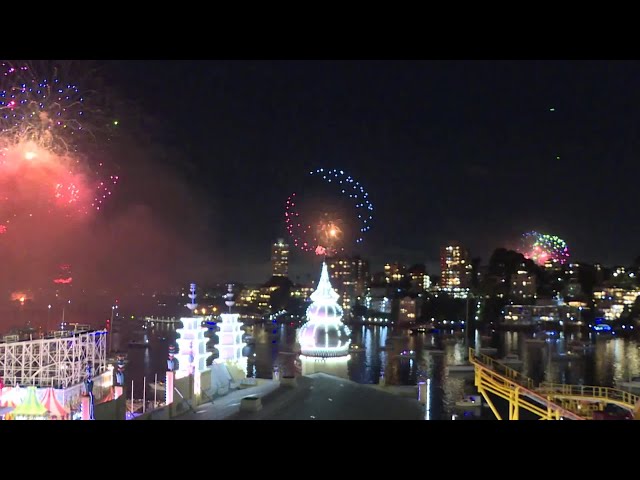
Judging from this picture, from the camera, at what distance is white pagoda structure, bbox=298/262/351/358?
14.6 meters

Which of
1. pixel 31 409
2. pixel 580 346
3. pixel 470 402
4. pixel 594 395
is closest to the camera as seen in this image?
pixel 594 395

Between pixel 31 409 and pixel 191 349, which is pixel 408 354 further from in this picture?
pixel 31 409

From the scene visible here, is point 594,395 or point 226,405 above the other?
point 594,395

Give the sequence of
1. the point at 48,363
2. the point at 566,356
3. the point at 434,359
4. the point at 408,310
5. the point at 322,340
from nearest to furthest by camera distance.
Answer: the point at 48,363 < the point at 322,340 < the point at 434,359 < the point at 566,356 < the point at 408,310

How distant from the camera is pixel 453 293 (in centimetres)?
4878

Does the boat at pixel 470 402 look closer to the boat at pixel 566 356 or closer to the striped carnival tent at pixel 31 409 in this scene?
the striped carnival tent at pixel 31 409

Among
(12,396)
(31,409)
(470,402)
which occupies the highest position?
(12,396)

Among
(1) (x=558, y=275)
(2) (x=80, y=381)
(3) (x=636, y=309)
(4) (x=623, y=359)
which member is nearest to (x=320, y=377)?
(2) (x=80, y=381)

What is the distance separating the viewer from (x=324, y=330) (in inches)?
578

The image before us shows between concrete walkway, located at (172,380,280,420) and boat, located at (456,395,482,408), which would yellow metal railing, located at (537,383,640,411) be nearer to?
concrete walkway, located at (172,380,280,420)

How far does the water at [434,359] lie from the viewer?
67.9ft

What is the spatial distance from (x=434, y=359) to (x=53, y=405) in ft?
67.0

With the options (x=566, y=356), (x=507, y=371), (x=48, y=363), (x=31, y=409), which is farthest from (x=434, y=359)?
(x=31, y=409)
